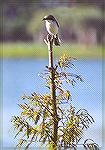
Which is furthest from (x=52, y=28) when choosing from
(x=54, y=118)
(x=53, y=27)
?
(x=54, y=118)

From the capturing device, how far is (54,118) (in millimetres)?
1656

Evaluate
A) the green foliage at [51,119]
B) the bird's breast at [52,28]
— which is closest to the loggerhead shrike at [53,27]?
the bird's breast at [52,28]

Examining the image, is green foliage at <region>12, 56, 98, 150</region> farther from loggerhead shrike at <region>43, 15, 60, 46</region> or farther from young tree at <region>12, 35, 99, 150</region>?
loggerhead shrike at <region>43, 15, 60, 46</region>

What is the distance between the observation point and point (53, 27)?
5.80 feet

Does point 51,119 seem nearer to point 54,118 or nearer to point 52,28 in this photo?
point 54,118

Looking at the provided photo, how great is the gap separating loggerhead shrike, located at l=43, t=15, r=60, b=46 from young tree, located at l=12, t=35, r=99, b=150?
0.12m

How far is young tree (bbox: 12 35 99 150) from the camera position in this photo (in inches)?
65.2

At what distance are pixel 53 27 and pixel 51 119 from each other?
1.28 feet

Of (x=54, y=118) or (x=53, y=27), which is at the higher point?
(x=53, y=27)

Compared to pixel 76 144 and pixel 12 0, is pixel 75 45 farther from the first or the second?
pixel 76 144

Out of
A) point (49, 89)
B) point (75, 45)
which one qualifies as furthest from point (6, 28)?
point (49, 89)

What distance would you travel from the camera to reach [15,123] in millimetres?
1674

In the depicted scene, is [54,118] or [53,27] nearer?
[54,118]

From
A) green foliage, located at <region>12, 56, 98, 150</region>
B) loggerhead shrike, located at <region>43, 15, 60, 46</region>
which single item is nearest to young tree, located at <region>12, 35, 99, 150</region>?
green foliage, located at <region>12, 56, 98, 150</region>
